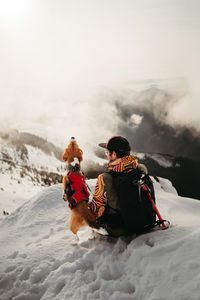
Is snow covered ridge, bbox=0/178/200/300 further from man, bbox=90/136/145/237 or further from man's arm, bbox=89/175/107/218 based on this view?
man's arm, bbox=89/175/107/218

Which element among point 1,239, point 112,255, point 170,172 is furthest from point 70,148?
point 170,172

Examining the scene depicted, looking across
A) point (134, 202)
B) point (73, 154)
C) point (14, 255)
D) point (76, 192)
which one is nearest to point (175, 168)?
point (73, 154)

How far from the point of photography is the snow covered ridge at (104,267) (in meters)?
1.82

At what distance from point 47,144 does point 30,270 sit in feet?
172

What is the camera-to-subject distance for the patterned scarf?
267 cm

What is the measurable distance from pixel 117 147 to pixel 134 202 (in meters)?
0.76

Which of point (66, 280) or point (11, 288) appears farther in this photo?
point (11, 288)

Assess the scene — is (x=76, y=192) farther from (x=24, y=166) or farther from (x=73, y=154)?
(x=24, y=166)

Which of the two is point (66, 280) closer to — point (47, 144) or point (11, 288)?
point (11, 288)

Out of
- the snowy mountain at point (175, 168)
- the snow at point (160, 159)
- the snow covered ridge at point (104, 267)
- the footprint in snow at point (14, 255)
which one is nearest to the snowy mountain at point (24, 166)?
the footprint in snow at point (14, 255)

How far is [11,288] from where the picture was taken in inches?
102

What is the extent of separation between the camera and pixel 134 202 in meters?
2.56

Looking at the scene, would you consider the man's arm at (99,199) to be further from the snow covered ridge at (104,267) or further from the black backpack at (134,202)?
the snow covered ridge at (104,267)

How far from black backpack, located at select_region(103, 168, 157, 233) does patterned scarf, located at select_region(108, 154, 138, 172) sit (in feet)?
0.18
